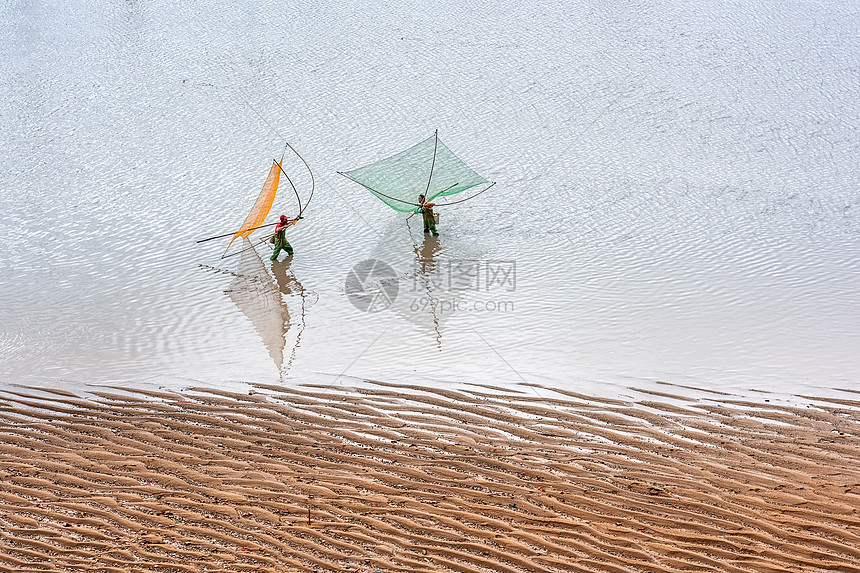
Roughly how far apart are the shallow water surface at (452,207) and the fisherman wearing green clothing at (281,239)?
258 millimetres

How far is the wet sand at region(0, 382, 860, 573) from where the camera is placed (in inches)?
170

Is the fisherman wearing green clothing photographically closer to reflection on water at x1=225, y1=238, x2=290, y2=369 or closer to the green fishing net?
reflection on water at x1=225, y1=238, x2=290, y2=369

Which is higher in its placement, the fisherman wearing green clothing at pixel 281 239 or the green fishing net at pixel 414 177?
the green fishing net at pixel 414 177

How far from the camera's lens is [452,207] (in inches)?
454

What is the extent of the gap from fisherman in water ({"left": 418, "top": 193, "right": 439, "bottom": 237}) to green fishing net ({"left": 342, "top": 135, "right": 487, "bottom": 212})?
15 cm

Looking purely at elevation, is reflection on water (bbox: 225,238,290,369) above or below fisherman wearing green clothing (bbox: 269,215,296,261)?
below

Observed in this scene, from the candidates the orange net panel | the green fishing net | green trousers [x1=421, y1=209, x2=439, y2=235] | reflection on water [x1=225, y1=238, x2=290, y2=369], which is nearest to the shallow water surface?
reflection on water [x1=225, y1=238, x2=290, y2=369]

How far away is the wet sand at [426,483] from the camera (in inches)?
170

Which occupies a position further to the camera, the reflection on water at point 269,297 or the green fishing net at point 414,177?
the green fishing net at point 414,177

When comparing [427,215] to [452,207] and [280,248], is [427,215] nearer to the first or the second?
[452,207]

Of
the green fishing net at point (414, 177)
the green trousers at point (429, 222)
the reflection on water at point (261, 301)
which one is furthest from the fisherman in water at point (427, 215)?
the reflection on water at point (261, 301)

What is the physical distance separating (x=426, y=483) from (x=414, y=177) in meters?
6.15

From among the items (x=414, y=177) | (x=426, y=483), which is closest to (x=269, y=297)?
(x=414, y=177)

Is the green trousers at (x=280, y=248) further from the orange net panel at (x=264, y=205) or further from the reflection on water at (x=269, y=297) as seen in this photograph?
the orange net panel at (x=264, y=205)
